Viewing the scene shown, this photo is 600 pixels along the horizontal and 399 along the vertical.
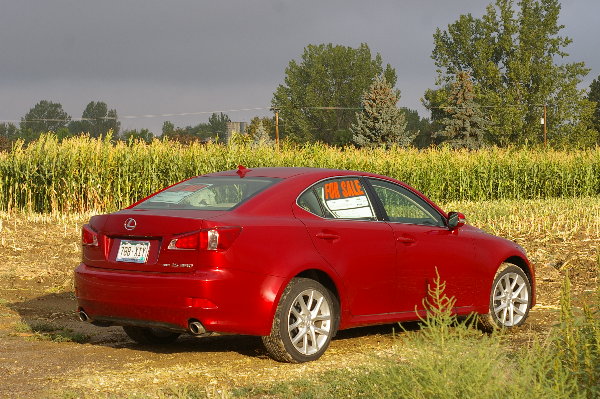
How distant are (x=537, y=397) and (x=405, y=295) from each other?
4.18m

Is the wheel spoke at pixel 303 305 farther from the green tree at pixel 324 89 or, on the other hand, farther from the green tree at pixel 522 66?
the green tree at pixel 324 89

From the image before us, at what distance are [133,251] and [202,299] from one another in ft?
2.59

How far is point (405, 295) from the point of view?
345 inches

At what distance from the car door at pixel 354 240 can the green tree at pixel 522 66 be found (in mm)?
86455

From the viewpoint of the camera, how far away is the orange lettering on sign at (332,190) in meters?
8.46

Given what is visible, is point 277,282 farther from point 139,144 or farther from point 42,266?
point 139,144

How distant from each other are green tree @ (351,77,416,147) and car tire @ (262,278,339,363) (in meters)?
77.4

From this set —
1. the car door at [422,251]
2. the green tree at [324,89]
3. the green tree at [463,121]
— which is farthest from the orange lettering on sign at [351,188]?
the green tree at [324,89]

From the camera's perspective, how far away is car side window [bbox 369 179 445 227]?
29.7 feet

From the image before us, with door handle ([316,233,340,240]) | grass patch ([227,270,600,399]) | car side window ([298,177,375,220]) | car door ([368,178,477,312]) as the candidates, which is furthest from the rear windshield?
grass patch ([227,270,600,399])

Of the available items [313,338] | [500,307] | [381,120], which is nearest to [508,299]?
[500,307]

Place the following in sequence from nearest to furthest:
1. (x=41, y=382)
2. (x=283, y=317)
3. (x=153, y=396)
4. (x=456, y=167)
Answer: (x=153, y=396) < (x=41, y=382) < (x=283, y=317) < (x=456, y=167)

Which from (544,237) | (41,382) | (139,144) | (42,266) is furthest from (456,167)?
(41,382)

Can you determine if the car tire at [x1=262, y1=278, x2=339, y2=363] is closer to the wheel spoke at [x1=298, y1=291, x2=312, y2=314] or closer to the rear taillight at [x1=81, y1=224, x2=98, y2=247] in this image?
the wheel spoke at [x1=298, y1=291, x2=312, y2=314]
